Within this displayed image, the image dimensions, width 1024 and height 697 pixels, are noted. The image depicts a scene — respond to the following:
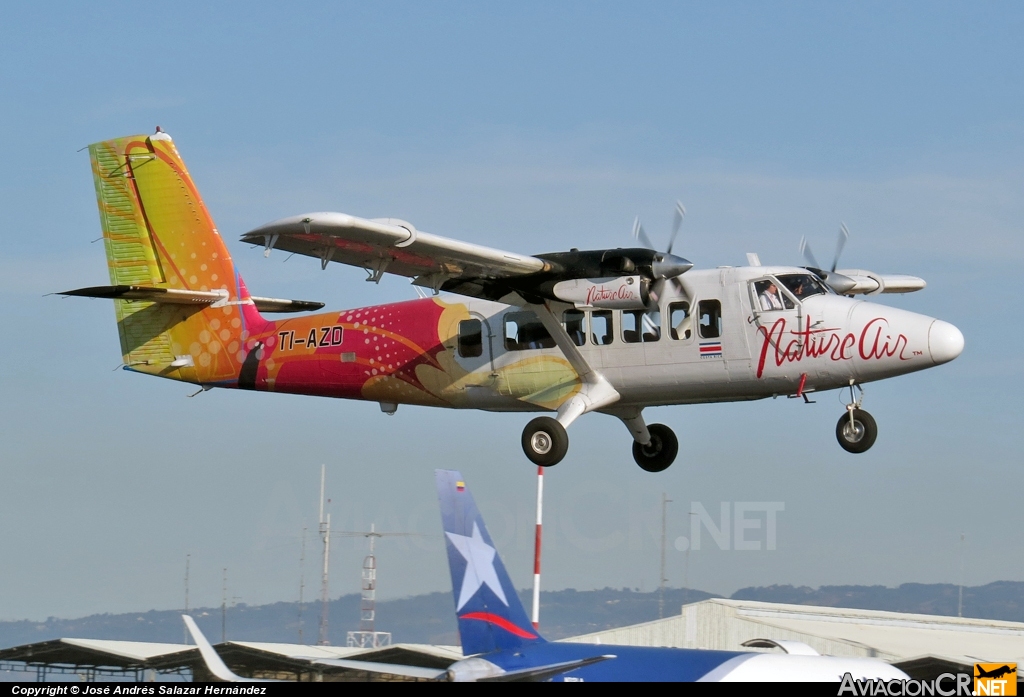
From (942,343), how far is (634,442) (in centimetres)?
607

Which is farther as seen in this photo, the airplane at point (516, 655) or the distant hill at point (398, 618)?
the distant hill at point (398, 618)

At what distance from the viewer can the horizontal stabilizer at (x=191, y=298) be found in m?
A: 22.5

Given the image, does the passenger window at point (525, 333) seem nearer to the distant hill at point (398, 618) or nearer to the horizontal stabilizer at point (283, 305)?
the horizontal stabilizer at point (283, 305)

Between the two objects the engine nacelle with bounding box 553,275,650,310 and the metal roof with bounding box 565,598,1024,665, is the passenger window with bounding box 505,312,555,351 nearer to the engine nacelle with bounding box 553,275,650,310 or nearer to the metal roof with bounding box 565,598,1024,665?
the engine nacelle with bounding box 553,275,650,310

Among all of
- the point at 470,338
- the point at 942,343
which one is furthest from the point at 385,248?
the point at 942,343

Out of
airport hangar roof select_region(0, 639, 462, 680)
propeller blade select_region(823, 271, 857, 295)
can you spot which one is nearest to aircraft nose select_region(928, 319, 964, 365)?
propeller blade select_region(823, 271, 857, 295)

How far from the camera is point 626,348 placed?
21.3 metres

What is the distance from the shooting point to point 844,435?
2088 centimetres

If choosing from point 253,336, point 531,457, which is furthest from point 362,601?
point 531,457

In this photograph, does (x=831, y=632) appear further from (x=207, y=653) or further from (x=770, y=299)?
(x=207, y=653)

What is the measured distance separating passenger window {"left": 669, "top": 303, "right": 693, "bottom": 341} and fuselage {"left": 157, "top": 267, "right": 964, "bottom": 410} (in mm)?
16

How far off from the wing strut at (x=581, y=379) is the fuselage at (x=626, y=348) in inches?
5.4

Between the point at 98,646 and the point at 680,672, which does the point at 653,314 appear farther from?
the point at 98,646

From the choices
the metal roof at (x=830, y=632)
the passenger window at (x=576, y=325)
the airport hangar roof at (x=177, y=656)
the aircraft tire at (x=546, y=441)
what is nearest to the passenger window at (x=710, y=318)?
the passenger window at (x=576, y=325)
